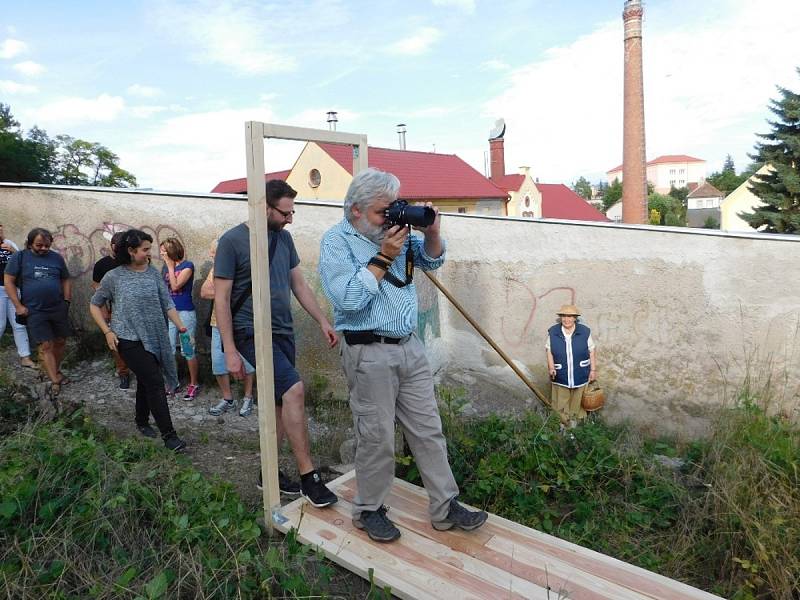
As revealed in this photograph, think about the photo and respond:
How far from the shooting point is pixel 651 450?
3.91 meters

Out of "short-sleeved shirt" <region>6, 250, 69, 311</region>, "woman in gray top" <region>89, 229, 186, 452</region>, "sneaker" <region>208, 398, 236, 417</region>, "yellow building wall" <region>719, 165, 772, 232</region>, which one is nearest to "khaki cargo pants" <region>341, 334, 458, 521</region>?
"woman in gray top" <region>89, 229, 186, 452</region>

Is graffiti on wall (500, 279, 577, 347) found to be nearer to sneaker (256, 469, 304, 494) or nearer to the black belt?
sneaker (256, 469, 304, 494)

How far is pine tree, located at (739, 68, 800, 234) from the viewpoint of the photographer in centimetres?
2345

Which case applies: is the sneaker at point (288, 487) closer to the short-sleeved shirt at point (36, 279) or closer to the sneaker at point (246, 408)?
the sneaker at point (246, 408)

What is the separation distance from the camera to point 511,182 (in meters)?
39.3

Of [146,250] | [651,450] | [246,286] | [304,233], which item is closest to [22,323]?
[146,250]

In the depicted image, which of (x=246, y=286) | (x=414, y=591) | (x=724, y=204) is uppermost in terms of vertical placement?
(x=724, y=204)

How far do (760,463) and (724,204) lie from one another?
4750cm

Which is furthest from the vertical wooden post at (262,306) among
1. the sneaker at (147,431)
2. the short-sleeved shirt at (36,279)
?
the short-sleeved shirt at (36,279)

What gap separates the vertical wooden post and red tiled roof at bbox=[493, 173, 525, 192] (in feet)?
120

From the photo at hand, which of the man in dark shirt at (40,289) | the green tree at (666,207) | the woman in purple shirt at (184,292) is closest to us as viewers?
the man in dark shirt at (40,289)

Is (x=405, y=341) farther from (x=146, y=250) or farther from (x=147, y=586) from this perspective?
(x=146, y=250)

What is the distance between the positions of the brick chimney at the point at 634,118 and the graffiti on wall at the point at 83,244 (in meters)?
25.3

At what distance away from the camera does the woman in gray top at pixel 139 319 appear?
→ 4.13 metres
